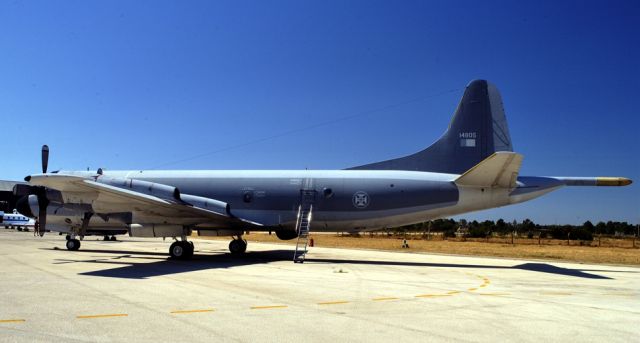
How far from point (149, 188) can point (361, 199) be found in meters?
9.34

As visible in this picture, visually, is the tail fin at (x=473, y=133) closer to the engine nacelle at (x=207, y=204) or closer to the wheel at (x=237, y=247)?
the engine nacelle at (x=207, y=204)

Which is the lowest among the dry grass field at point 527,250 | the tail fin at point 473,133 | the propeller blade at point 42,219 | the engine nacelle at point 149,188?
the dry grass field at point 527,250

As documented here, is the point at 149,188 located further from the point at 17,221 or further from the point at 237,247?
the point at 17,221

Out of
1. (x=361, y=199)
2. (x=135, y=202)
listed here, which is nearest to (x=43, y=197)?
(x=135, y=202)

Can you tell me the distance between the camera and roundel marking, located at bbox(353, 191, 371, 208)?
70.8ft

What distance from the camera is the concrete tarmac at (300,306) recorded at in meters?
7.26

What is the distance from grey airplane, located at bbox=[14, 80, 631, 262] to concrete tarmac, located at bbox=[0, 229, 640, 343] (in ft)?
12.9

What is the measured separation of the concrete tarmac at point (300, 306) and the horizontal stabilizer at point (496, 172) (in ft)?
14.0

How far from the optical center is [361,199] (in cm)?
2164

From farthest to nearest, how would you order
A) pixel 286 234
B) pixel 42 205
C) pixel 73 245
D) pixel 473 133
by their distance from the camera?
pixel 73 245
pixel 286 234
pixel 42 205
pixel 473 133

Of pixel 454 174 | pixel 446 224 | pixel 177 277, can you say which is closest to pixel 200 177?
pixel 177 277

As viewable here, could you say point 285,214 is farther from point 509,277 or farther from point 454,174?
point 509,277

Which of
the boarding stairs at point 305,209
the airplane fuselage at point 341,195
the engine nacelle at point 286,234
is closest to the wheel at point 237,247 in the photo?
the engine nacelle at point 286,234

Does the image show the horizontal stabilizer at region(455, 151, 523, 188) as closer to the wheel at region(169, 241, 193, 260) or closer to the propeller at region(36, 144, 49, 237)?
the wheel at region(169, 241, 193, 260)
